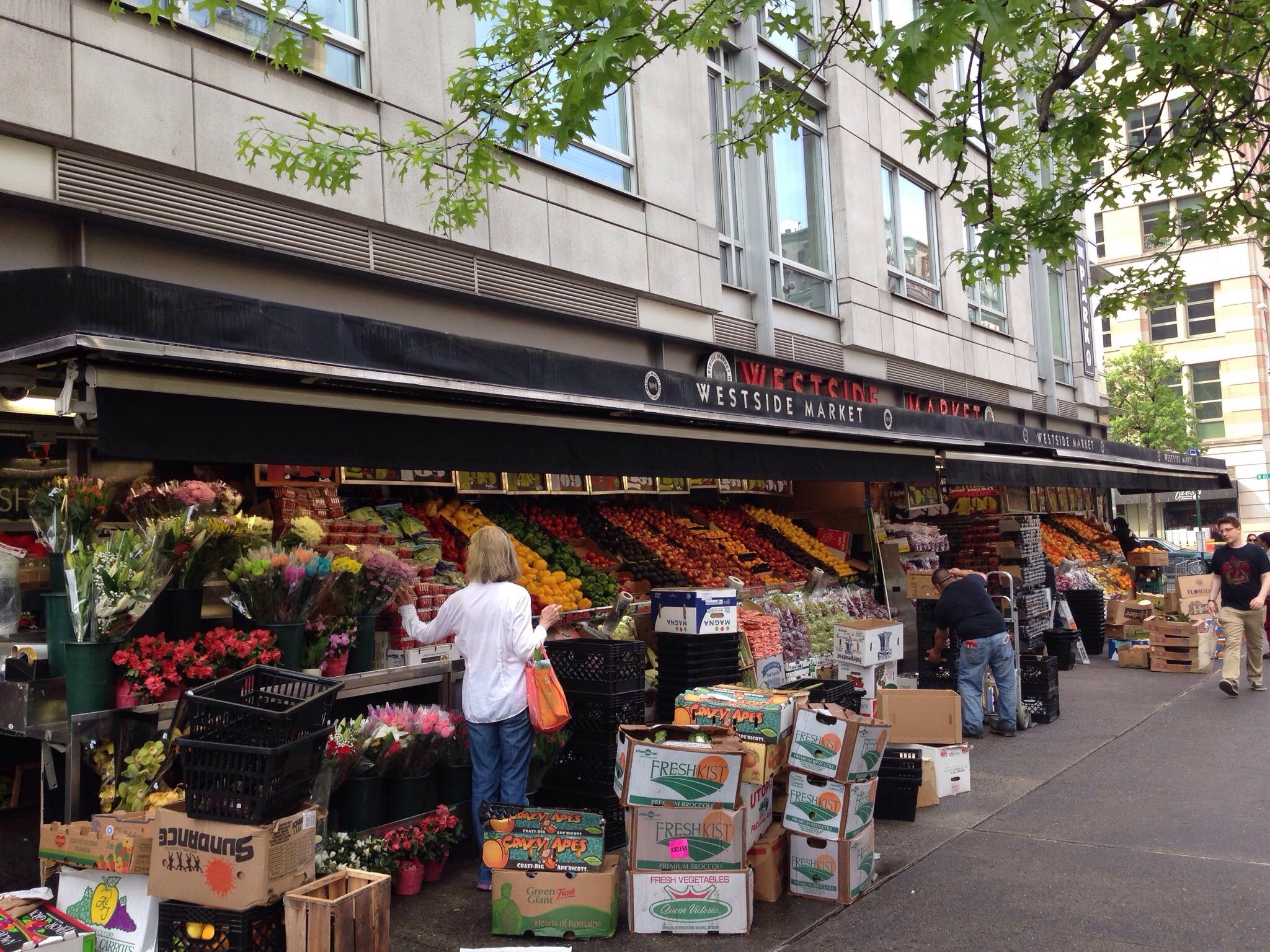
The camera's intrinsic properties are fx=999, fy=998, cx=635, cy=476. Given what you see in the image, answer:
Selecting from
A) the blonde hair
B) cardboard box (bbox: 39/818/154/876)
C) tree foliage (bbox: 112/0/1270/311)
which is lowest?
cardboard box (bbox: 39/818/154/876)

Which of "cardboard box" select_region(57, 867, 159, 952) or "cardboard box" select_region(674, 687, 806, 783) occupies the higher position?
"cardboard box" select_region(674, 687, 806, 783)

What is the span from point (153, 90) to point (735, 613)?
5696 millimetres

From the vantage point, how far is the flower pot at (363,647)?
20.2ft

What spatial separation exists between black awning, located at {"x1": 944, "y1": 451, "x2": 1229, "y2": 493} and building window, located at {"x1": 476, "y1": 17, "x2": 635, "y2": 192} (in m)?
5.32

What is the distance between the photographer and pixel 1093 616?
1492 centimetres

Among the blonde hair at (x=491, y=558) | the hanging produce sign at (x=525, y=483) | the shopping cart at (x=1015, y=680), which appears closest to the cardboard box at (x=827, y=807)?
the blonde hair at (x=491, y=558)

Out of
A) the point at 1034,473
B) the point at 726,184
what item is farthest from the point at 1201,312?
the point at 726,184

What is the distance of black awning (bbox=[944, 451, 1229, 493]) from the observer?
12570 millimetres

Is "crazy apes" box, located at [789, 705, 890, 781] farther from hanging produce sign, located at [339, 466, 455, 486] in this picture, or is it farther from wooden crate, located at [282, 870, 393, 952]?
hanging produce sign, located at [339, 466, 455, 486]

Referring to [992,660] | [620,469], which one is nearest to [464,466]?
[620,469]

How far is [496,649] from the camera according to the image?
5531 millimetres

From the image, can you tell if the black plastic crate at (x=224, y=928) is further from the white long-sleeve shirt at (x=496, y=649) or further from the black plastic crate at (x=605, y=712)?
the black plastic crate at (x=605, y=712)

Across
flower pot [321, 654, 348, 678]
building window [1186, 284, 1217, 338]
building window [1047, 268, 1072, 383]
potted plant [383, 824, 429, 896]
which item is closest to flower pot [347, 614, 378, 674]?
flower pot [321, 654, 348, 678]

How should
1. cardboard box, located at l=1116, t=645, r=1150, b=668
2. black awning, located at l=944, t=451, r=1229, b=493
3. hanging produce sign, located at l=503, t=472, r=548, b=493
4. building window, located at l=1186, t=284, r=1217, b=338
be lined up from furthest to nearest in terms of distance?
building window, located at l=1186, t=284, r=1217, b=338 → cardboard box, located at l=1116, t=645, r=1150, b=668 → black awning, located at l=944, t=451, r=1229, b=493 → hanging produce sign, located at l=503, t=472, r=548, b=493
